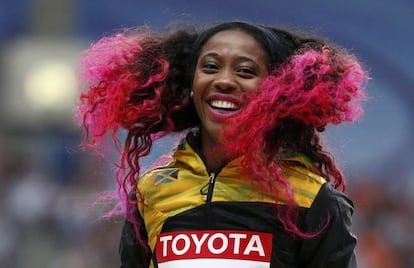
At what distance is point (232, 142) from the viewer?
154 inches

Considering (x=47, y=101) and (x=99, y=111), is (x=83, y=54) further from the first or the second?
(x=47, y=101)

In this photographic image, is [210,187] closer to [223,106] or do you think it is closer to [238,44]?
[223,106]

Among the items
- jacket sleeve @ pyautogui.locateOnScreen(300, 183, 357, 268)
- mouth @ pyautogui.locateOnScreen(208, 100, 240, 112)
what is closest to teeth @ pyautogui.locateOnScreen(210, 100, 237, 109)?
mouth @ pyautogui.locateOnScreen(208, 100, 240, 112)

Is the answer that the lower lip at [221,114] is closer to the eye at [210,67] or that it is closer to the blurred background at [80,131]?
the eye at [210,67]

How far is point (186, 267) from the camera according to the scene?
3879 mm

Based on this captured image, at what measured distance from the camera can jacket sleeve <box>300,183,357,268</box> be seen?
3.84 metres

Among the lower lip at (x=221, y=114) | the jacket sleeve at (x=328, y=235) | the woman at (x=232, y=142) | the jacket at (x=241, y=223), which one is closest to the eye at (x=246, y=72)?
the woman at (x=232, y=142)

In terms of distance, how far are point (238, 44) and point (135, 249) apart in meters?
0.71

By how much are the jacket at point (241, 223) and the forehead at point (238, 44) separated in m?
0.32

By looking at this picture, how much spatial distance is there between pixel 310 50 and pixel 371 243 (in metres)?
4.48

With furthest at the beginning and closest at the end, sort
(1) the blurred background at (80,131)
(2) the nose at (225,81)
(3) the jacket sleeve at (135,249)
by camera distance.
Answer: (1) the blurred background at (80,131), (3) the jacket sleeve at (135,249), (2) the nose at (225,81)

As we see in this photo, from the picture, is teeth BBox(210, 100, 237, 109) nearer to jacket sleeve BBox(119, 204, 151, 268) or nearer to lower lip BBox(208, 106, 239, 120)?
lower lip BBox(208, 106, 239, 120)

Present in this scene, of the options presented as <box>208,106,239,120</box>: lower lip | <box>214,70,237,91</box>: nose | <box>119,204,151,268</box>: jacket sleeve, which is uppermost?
<box>214,70,237,91</box>: nose

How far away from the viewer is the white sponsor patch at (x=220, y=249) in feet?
12.6
